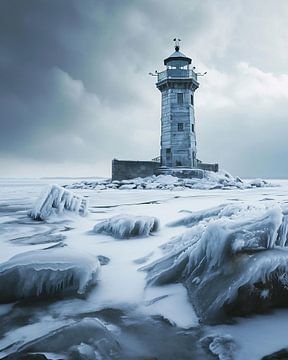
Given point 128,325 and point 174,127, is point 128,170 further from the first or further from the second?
point 128,325

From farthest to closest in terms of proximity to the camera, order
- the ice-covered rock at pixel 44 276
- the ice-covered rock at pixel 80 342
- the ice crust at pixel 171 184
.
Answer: the ice crust at pixel 171 184, the ice-covered rock at pixel 44 276, the ice-covered rock at pixel 80 342

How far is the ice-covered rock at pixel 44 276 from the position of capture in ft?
9.48

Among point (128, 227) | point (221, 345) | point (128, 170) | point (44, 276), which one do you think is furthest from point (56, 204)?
point (128, 170)

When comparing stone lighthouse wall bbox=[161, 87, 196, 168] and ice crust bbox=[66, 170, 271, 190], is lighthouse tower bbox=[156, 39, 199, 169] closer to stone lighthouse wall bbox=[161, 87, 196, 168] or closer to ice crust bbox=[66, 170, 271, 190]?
stone lighthouse wall bbox=[161, 87, 196, 168]

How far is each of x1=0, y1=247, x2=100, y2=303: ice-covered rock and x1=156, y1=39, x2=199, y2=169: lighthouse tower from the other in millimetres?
25412

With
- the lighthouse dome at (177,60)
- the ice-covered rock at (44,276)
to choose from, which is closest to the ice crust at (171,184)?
the lighthouse dome at (177,60)

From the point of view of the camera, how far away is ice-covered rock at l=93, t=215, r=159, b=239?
537 cm

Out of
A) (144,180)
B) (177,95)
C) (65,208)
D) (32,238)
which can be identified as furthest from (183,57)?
(32,238)

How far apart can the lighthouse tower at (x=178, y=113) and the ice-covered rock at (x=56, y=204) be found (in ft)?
67.2

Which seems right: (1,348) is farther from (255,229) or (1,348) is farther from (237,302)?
(255,229)

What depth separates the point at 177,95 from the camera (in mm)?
28453

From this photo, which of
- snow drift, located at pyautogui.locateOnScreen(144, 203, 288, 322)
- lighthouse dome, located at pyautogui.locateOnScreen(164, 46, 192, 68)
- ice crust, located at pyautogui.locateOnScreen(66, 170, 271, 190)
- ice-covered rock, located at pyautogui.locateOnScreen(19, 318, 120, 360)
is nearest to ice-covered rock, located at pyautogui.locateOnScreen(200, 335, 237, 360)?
snow drift, located at pyautogui.locateOnScreen(144, 203, 288, 322)

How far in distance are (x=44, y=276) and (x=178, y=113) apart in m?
26.8

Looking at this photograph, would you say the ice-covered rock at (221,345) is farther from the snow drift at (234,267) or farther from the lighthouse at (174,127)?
the lighthouse at (174,127)
